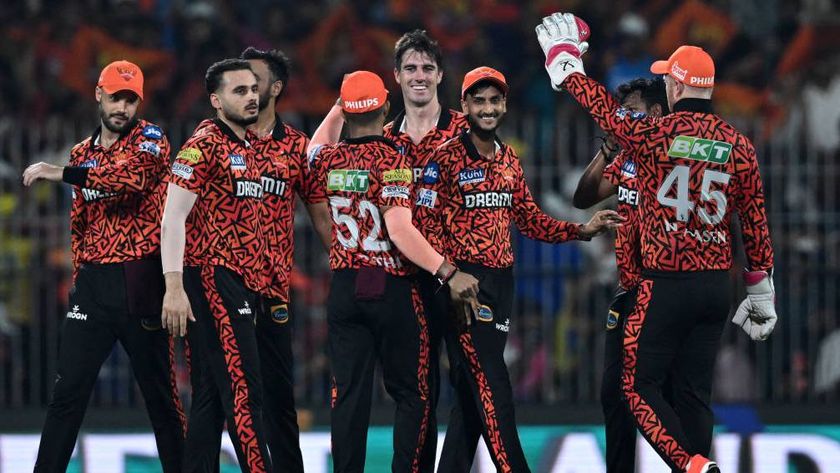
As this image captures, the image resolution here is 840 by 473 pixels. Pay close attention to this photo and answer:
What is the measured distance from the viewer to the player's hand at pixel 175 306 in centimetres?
910

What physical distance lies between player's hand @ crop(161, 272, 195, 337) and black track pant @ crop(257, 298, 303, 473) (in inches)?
27.7

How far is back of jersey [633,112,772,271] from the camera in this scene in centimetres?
909

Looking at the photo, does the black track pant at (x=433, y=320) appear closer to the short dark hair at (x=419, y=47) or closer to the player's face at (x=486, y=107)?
the player's face at (x=486, y=107)

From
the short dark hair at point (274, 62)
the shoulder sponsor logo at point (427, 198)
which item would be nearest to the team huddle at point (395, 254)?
the shoulder sponsor logo at point (427, 198)

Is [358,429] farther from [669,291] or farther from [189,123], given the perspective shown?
[189,123]

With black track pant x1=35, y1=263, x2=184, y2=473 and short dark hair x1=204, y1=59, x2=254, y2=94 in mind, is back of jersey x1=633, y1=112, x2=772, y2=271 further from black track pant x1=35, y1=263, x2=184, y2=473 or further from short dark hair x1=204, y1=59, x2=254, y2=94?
black track pant x1=35, y1=263, x2=184, y2=473

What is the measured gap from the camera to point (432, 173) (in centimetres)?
991

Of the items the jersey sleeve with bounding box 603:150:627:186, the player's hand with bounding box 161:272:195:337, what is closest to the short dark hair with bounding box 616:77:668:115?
the jersey sleeve with bounding box 603:150:627:186

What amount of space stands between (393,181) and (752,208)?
1.98 meters

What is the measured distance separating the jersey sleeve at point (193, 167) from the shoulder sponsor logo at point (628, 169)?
2452mm

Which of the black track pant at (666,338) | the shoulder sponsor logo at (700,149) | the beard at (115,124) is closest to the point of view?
the shoulder sponsor logo at (700,149)

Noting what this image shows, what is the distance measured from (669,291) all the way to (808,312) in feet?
13.9

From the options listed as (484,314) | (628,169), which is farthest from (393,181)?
(628,169)

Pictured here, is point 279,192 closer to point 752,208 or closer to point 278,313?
point 278,313
